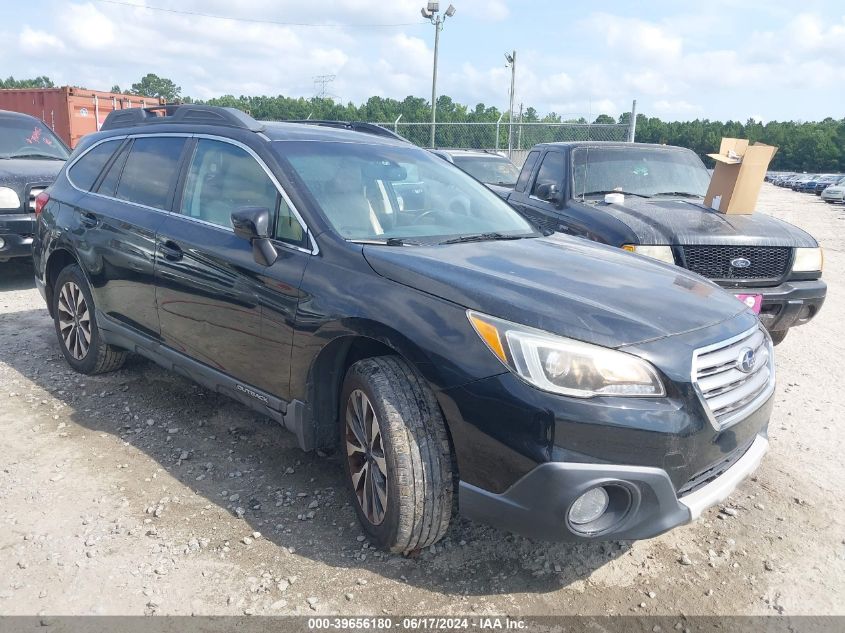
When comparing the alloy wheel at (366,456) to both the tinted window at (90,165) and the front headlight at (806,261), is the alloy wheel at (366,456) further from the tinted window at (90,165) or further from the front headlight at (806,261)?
the front headlight at (806,261)

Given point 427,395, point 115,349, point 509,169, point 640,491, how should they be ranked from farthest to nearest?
point 509,169
point 115,349
point 427,395
point 640,491

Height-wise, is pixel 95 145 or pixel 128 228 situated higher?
pixel 95 145

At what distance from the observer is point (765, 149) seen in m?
5.91

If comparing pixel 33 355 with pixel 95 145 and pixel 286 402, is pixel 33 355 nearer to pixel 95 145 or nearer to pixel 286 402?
pixel 95 145

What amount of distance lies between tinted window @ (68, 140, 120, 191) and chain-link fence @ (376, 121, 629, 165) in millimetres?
10731

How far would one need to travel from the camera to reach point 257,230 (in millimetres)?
3055

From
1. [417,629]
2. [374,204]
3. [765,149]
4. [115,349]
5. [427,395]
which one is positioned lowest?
[417,629]

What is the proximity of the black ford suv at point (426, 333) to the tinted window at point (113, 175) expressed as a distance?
0.57ft

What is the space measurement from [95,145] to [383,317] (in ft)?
11.0

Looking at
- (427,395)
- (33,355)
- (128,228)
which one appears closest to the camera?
(427,395)

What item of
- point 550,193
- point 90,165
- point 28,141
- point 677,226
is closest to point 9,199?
point 28,141

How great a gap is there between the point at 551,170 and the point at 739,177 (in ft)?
5.85

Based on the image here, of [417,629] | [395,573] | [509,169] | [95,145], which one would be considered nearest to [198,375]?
[395,573]

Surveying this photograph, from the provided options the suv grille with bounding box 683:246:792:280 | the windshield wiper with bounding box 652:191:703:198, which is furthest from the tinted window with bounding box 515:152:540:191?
the suv grille with bounding box 683:246:792:280
